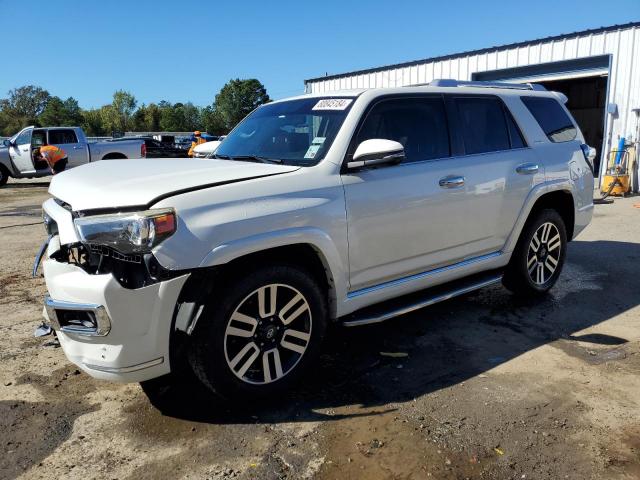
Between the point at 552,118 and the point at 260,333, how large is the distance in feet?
12.0

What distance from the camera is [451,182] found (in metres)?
3.90

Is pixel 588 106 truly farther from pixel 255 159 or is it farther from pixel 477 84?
pixel 255 159

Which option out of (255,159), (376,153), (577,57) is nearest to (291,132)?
(255,159)

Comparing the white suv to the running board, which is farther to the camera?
the running board

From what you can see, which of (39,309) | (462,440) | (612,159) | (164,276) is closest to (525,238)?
(462,440)

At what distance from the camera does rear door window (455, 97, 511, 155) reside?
4.23 meters

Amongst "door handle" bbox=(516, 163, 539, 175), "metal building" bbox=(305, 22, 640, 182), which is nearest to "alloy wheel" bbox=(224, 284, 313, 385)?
"door handle" bbox=(516, 163, 539, 175)

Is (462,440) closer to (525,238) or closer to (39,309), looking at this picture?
(525,238)

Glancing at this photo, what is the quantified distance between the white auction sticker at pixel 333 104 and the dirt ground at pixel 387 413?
1778 mm

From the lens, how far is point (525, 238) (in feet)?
15.5

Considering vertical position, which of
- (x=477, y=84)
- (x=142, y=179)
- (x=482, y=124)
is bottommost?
(x=142, y=179)

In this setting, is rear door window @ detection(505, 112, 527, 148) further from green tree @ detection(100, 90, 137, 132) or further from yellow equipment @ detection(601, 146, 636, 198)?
green tree @ detection(100, 90, 137, 132)

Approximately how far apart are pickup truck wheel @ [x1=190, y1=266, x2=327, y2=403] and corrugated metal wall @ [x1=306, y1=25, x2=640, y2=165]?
28.0 feet

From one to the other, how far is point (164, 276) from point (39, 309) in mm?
2914
